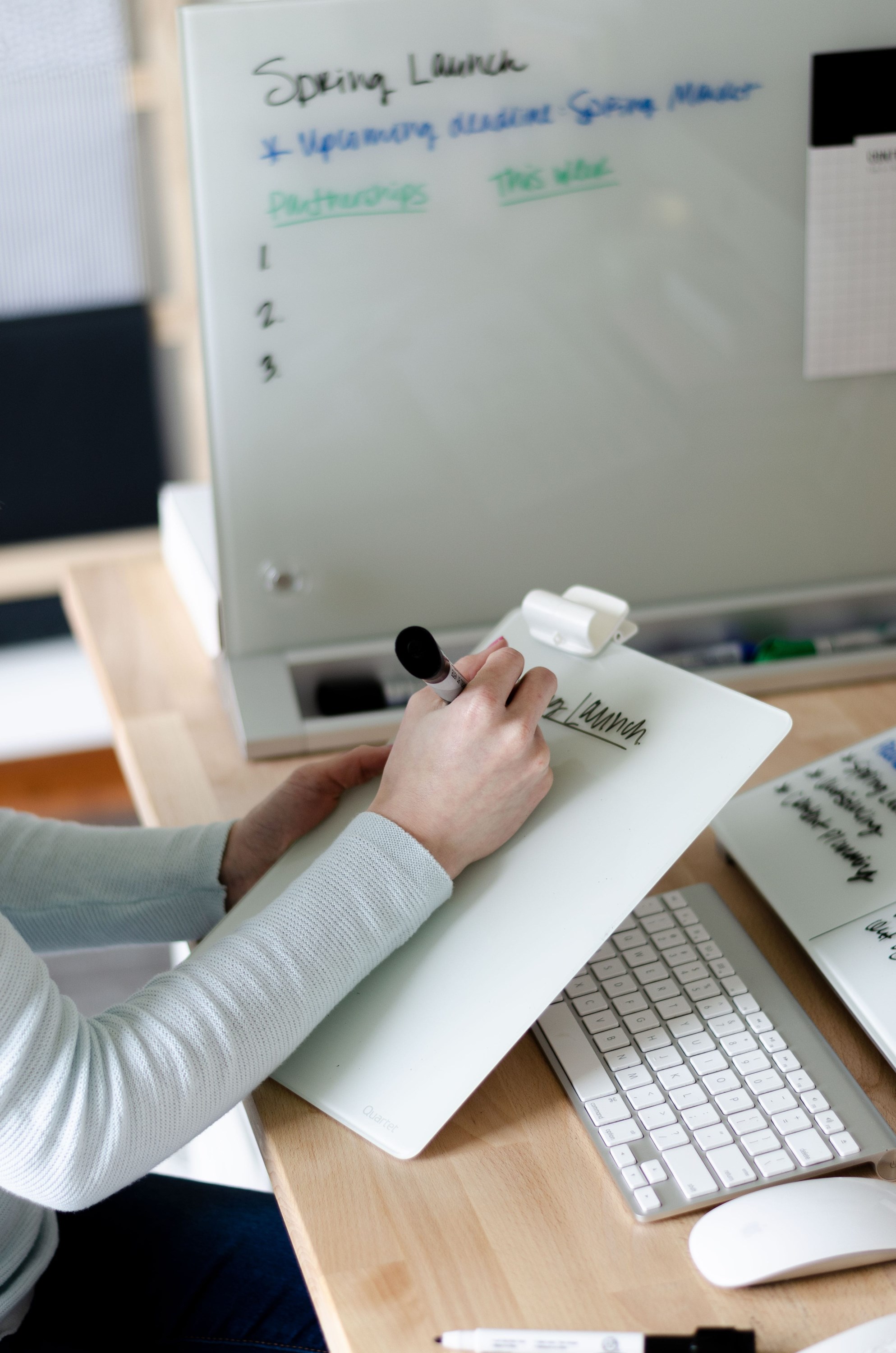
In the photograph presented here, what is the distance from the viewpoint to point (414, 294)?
0.94 meters

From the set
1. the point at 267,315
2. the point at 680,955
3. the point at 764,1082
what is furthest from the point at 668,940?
the point at 267,315

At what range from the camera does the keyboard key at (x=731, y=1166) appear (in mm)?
540

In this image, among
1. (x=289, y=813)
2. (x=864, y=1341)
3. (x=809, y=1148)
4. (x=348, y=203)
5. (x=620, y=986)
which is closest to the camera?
(x=864, y=1341)

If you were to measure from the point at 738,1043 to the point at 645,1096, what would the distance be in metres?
0.06

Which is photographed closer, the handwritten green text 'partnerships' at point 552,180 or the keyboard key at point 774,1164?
the keyboard key at point 774,1164

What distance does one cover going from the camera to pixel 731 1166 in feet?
1.79

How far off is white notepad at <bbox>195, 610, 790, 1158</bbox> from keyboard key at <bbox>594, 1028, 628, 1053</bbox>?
0.06m

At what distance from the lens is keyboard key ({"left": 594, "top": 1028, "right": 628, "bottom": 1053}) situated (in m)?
0.62

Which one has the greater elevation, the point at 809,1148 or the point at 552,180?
the point at 552,180

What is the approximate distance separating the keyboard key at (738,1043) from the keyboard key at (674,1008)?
0.08 feet

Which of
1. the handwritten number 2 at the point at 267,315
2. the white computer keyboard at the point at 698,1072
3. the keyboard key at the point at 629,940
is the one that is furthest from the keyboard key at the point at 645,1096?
the handwritten number 2 at the point at 267,315

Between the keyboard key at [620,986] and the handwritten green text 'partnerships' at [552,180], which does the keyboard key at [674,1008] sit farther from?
the handwritten green text 'partnerships' at [552,180]

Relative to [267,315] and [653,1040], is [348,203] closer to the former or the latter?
[267,315]

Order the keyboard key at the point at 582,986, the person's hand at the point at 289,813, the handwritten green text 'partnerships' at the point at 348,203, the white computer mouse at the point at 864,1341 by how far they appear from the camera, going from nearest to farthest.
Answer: the white computer mouse at the point at 864,1341 → the keyboard key at the point at 582,986 → the person's hand at the point at 289,813 → the handwritten green text 'partnerships' at the point at 348,203
